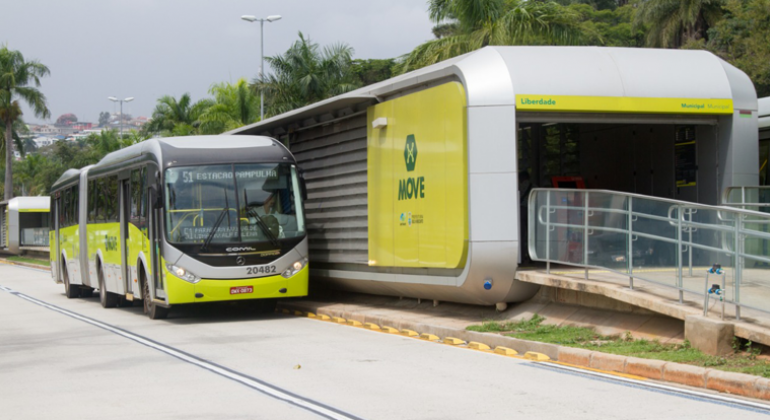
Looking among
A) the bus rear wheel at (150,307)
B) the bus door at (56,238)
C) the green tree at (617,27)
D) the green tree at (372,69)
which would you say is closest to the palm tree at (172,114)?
the green tree at (372,69)

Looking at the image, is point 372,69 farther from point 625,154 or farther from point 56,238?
point 625,154

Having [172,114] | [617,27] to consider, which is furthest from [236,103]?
[617,27]

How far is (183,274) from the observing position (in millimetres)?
16500

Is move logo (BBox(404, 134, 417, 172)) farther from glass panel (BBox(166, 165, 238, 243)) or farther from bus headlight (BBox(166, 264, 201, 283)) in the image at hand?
bus headlight (BBox(166, 264, 201, 283))

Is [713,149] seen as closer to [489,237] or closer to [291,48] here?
[489,237]

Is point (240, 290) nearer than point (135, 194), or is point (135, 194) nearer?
point (240, 290)

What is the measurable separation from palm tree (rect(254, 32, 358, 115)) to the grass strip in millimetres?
30138

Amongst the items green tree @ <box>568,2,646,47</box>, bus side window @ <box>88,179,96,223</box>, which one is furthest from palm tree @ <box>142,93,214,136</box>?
bus side window @ <box>88,179,96,223</box>

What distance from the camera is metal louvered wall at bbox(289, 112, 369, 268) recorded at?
17.2 meters

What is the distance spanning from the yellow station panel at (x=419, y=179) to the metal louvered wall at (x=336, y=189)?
1.88 feet

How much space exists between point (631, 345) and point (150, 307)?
34.9ft

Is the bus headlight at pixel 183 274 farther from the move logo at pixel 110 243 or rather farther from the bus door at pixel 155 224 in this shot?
the move logo at pixel 110 243

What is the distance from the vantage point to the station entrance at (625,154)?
14.4 m

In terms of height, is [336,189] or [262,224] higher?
[336,189]
